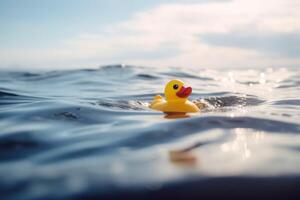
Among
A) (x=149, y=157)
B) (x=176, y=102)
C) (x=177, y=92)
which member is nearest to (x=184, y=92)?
(x=177, y=92)

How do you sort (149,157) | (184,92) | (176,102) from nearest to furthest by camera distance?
1. (149,157)
2. (176,102)
3. (184,92)

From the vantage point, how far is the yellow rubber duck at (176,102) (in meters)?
5.13

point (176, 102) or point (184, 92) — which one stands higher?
point (184, 92)

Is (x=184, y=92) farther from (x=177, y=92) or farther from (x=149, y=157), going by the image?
(x=149, y=157)

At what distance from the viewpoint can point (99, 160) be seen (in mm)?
2541

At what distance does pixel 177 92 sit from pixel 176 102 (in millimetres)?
193

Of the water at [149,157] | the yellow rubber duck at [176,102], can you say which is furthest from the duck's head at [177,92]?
the water at [149,157]

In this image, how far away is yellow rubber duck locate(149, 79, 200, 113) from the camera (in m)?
5.13

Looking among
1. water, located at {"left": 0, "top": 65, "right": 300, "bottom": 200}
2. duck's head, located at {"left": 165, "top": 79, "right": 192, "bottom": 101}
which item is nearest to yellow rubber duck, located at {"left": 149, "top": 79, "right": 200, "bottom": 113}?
duck's head, located at {"left": 165, "top": 79, "right": 192, "bottom": 101}

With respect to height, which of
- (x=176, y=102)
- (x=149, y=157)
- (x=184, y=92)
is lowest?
(x=149, y=157)

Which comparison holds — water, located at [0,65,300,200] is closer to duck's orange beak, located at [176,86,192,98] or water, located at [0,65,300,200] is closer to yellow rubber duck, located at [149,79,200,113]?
yellow rubber duck, located at [149,79,200,113]

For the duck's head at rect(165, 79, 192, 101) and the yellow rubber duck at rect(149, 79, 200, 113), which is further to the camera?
the duck's head at rect(165, 79, 192, 101)

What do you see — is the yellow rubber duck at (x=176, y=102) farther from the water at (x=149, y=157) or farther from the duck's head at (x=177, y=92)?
the water at (x=149, y=157)

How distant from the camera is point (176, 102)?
5.24 meters
